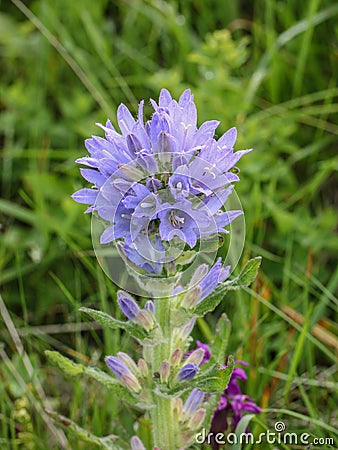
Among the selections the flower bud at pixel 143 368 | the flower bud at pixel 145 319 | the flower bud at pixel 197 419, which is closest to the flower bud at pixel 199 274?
the flower bud at pixel 145 319

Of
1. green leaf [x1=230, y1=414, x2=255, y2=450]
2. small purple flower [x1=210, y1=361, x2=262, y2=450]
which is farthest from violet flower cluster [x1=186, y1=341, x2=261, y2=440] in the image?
green leaf [x1=230, y1=414, x2=255, y2=450]

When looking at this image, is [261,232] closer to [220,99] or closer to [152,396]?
[220,99]

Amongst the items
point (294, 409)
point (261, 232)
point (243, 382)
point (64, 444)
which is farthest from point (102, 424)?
point (261, 232)

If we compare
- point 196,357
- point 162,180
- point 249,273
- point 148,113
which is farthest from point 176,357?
point 148,113

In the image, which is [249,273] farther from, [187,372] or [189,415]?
[189,415]

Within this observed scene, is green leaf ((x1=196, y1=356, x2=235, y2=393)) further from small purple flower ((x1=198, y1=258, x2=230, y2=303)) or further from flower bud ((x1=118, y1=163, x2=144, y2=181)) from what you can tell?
flower bud ((x1=118, y1=163, x2=144, y2=181))
